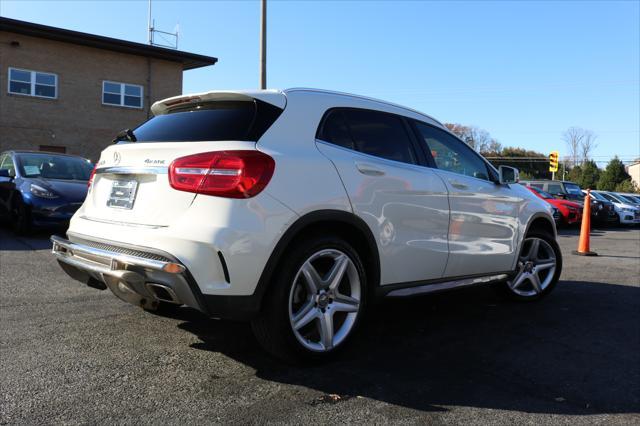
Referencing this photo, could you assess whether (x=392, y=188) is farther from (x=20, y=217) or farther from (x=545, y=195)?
(x=545, y=195)

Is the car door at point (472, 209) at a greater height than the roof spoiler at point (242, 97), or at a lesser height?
lesser

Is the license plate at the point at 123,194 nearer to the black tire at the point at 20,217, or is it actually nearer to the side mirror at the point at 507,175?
the side mirror at the point at 507,175

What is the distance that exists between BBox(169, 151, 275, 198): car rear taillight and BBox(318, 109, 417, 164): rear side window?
0.65m

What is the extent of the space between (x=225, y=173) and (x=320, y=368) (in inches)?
55.3

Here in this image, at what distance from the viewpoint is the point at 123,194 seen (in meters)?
3.45

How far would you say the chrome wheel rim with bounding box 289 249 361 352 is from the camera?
11.0 ft

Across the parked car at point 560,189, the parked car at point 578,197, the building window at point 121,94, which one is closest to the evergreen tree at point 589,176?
the parked car at point 578,197

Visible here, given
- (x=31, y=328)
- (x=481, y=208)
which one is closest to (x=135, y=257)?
(x=31, y=328)

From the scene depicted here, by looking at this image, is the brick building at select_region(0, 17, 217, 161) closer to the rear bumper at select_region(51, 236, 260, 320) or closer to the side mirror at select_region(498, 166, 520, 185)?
the rear bumper at select_region(51, 236, 260, 320)

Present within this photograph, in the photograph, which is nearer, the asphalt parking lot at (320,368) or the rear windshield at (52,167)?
the asphalt parking lot at (320,368)

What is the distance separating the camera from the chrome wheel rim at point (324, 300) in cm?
334

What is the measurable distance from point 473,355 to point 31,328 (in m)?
3.28

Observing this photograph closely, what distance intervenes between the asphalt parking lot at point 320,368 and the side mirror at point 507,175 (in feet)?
4.26

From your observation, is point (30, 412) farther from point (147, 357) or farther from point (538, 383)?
point (538, 383)
